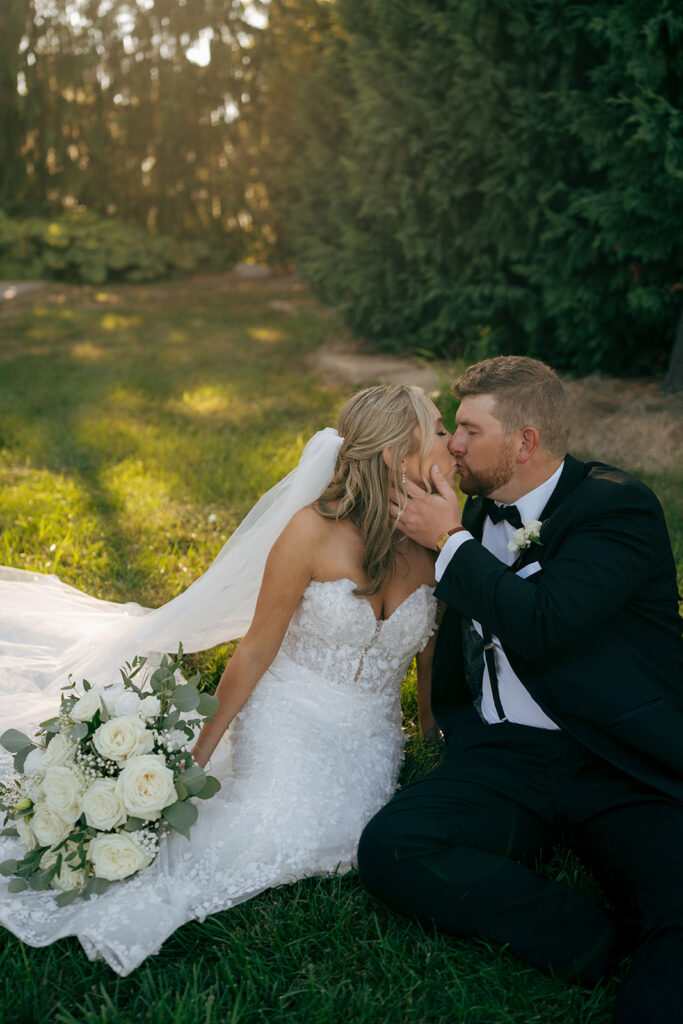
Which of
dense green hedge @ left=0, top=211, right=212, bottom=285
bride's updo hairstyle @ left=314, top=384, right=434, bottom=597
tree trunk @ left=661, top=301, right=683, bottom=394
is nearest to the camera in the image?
bride's updo hairstyle @ left=314, top=384, right=434, bottom=597

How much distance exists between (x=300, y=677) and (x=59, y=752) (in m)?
0.97

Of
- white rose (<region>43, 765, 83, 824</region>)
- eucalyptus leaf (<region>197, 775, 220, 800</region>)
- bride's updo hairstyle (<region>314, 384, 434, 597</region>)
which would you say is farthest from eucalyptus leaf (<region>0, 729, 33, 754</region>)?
bride's updo hairstyle (<region>314, 384, 434, 597</region>)

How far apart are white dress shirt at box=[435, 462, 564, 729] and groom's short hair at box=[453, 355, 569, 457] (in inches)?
6.0

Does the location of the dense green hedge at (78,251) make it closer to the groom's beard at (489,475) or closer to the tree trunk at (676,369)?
the tree trunk at (676,369)

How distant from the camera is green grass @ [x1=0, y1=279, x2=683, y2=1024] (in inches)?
94.0

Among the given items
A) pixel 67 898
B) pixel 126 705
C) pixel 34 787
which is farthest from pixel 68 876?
pixel 126 705

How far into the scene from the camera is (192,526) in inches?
216

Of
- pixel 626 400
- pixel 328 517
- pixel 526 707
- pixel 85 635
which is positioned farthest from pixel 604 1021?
pixel 626 400

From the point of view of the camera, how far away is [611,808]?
275 cm

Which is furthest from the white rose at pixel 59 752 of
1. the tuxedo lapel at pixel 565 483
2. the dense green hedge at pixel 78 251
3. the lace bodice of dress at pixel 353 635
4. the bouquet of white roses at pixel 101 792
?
the dense green hedge at pixel 78 251

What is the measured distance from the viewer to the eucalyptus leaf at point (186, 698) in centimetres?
275

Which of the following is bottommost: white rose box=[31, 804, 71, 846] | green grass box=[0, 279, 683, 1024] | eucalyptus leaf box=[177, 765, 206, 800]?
green grass box=[0, 279, 683, 1024]

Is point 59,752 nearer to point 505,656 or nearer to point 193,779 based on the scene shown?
point 193,779

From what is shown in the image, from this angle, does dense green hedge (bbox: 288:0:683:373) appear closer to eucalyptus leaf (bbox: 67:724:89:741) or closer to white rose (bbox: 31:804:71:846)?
eucalyptus leaf (bbox: 67:724:89:741)
